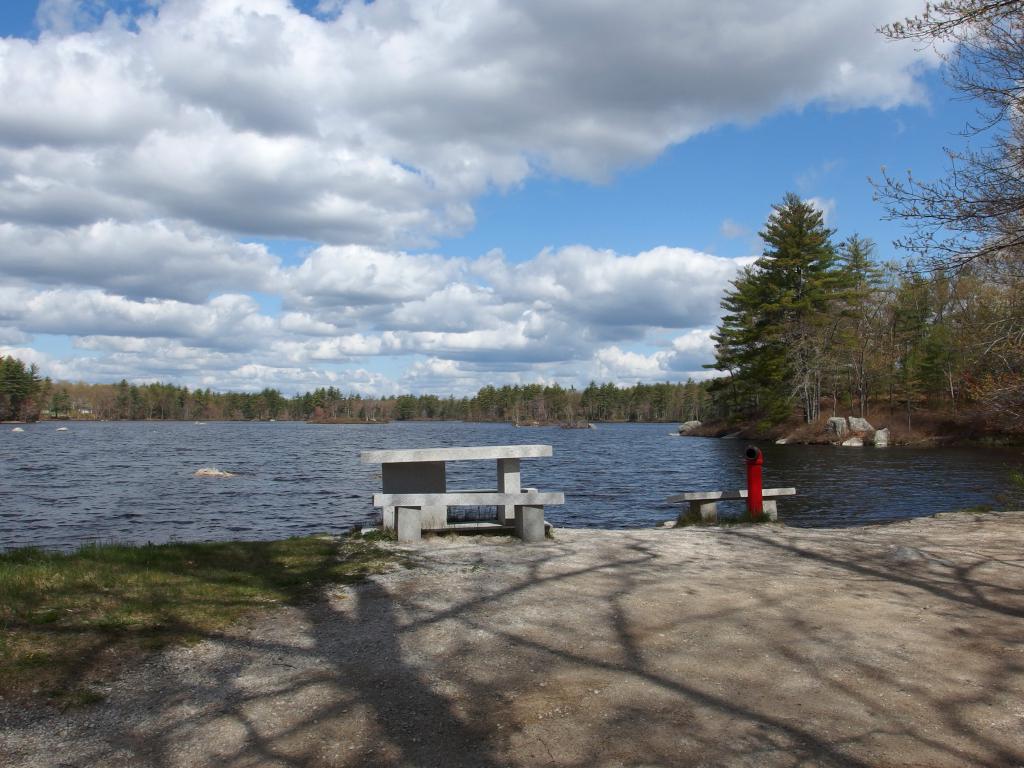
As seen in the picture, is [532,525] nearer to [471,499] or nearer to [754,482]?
[471,499]

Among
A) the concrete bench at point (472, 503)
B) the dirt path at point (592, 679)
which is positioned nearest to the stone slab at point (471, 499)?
the concrete bench at point (472, 503)

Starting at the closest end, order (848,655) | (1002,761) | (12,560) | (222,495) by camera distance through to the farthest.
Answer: (1002,761), (848,655), (12,560), (222,495)

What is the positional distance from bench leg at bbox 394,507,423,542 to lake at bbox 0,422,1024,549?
7.97 meters

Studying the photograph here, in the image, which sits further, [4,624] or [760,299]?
[760,299]

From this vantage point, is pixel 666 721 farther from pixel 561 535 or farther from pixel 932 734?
pixel 561 535

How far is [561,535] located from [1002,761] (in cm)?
697

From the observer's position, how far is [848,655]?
5023 millimetres

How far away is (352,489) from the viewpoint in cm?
2719

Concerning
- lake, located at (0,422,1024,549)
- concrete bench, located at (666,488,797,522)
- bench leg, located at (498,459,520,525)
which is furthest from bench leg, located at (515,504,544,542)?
lake, located at (0,422,1024,549)

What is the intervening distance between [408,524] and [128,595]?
12.8ft

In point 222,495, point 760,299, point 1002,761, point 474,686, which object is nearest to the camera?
point 1002,761

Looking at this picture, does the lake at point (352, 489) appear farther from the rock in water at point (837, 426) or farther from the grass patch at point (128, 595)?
the grass patch at point (128, 595)

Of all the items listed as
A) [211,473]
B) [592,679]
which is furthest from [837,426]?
[592,679]

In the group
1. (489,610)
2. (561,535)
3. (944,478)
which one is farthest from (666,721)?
(944,478)
